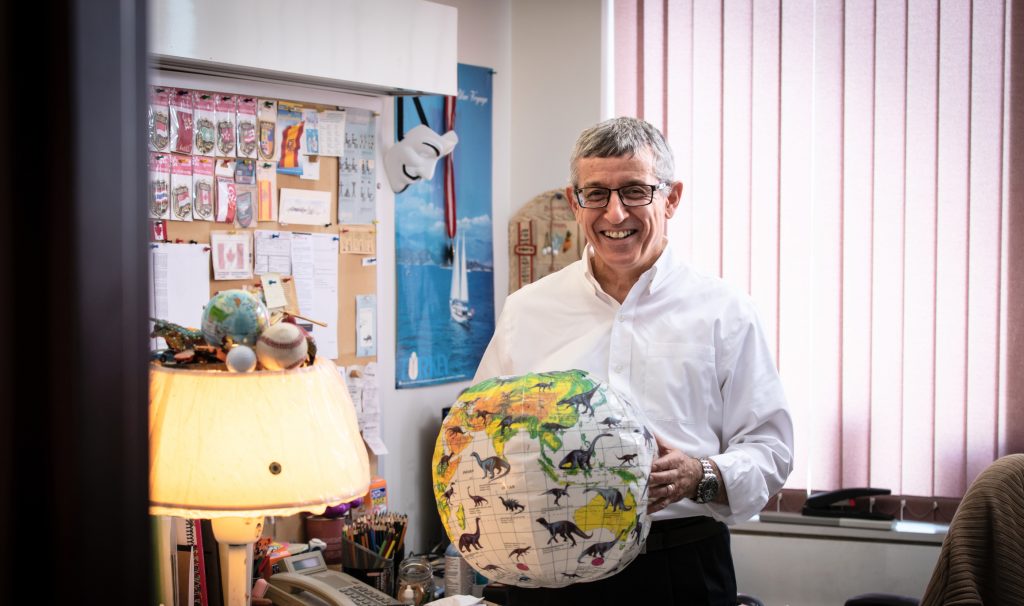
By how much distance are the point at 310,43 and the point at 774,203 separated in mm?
1676

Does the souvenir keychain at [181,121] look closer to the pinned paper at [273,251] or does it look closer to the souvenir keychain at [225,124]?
the souvenir keychain at [225,124]

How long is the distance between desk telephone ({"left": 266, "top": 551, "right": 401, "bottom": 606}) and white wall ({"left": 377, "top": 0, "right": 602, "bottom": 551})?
1.10m

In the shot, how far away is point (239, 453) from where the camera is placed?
1.31 metres

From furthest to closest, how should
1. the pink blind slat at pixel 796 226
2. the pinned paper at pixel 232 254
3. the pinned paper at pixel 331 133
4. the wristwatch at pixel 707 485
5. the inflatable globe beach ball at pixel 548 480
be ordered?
1. the pink blind slat at pixel 796 226
2. the pinned paper at pixel 331 133
3. the pinned paper at pixel 232 254
4. the wristwatch at pixel 707 485
5. the inflatable globe beach ball at pixel 548 480

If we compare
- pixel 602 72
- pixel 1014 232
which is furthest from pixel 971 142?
pixel 602 72

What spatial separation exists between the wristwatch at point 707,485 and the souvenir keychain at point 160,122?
5.39 ft

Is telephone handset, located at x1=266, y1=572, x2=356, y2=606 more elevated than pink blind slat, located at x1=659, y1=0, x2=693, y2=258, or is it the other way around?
pink blind slat, located at x1=659, y1=0, x2=693, y2=258

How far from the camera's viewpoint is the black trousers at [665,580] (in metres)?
1.66

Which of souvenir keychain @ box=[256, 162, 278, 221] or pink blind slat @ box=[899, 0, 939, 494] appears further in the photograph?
pink blind slat @ box=[899, 0, 939, 494]

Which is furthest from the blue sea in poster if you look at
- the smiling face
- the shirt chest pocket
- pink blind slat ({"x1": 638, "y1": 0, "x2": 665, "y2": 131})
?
the shirt chest pocket

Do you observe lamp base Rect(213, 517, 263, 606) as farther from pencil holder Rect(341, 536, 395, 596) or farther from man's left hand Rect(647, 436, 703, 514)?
pencil holder Rect(341, 536, 395, 596)

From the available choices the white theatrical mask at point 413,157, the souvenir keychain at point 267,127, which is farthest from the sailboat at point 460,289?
the souvenir keychain at point 267,127

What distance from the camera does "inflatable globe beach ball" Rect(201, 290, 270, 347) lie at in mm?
1397

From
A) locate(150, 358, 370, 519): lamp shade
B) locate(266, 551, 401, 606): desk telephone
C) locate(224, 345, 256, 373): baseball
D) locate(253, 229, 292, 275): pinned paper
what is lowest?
locate(266, 551, 401, 606): desk telephone
